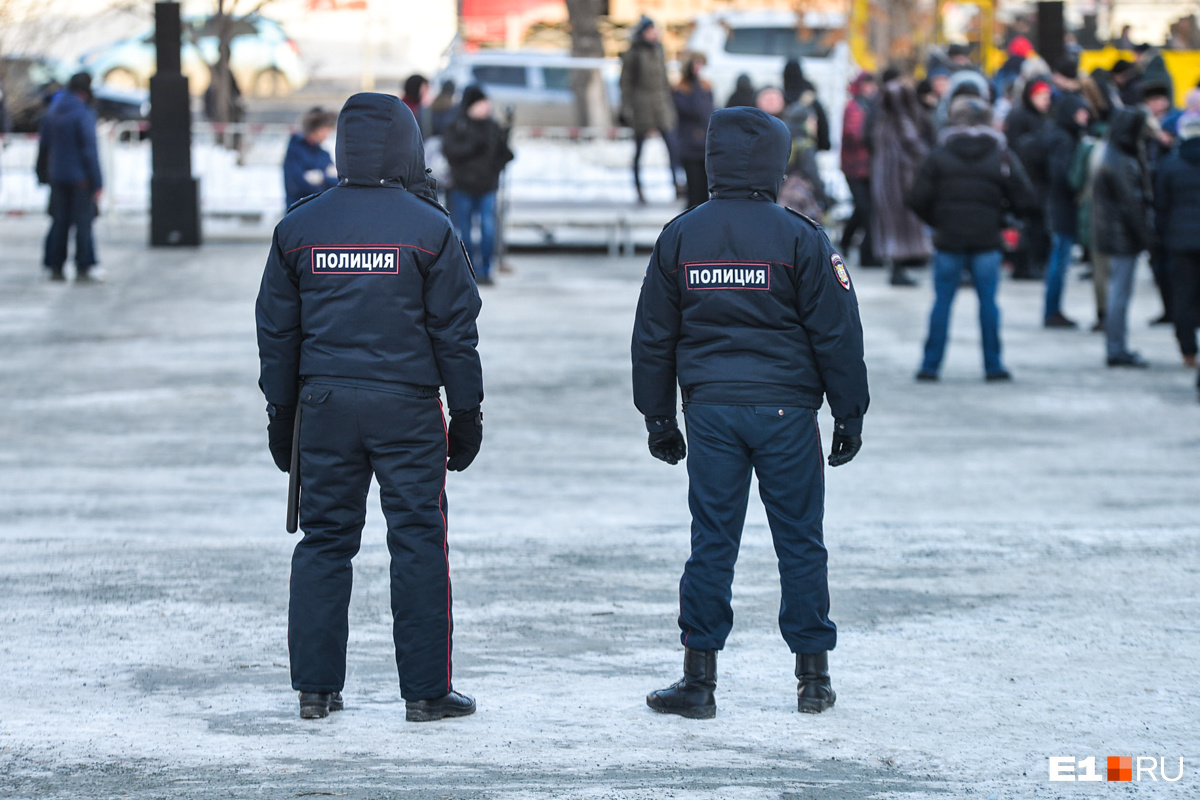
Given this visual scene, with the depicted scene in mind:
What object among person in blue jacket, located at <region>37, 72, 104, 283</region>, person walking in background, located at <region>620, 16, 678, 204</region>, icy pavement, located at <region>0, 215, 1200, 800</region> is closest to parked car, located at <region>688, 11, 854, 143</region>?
person walking in background, located at <region>620, 16, 678, 204</region>

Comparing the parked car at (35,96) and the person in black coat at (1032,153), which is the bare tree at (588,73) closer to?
the parked car at (35,96)

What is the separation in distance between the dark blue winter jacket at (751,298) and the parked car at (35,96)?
2483 centimetres

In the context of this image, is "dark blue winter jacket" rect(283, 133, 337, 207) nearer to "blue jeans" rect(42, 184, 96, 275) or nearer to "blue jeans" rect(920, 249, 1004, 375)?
"blue jeans" rect(42, 184, 96, 275)

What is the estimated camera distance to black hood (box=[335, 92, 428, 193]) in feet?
16.3

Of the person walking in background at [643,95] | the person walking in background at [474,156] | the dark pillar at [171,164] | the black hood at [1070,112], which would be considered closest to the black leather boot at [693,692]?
the black hood at [1070,112]

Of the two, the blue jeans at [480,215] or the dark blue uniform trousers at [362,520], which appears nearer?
the dark blue uniform trousers at [362,520]

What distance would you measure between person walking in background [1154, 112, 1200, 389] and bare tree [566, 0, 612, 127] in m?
14.2

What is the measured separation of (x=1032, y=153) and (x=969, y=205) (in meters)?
3.94

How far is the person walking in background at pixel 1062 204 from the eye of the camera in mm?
13727

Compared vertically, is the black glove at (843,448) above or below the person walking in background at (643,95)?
below

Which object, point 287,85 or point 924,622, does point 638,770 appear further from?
point 287,85

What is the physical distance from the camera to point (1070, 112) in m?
13.9

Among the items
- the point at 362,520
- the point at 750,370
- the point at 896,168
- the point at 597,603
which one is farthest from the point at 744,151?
the point at 896,168

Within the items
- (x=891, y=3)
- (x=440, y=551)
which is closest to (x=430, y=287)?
(x=440, y=551)
